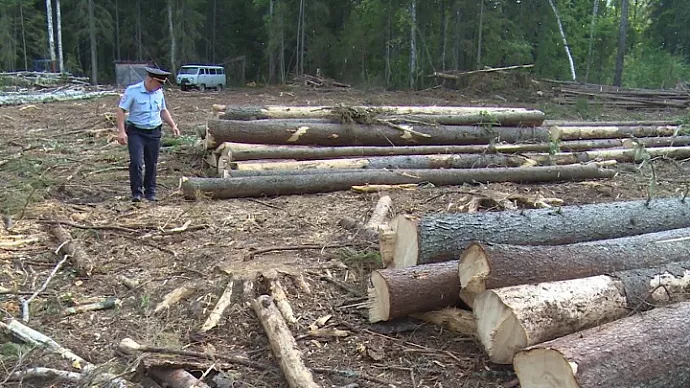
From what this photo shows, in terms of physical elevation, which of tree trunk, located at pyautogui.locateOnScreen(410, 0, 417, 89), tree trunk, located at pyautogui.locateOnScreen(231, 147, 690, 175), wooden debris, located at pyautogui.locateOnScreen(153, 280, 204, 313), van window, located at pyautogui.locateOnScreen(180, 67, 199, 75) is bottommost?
wooden debris, located at pyautogui.locateOnScreen(153, 280, 204, 313)

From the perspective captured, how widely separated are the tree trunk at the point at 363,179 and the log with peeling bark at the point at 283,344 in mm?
3268

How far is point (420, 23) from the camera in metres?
29.5

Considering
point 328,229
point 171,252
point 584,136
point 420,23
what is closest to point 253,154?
point 328,229

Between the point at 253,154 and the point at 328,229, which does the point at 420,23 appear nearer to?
the point at 253,154

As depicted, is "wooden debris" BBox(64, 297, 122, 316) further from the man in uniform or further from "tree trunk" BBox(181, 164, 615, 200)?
the man in uniform

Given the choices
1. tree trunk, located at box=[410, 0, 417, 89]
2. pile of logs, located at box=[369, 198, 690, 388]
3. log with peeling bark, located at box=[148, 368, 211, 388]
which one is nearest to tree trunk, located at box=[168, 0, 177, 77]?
tree trunk, located at box=[410, 0, 417, 89]

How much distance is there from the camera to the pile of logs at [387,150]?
7738mm

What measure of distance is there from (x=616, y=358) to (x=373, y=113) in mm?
6994

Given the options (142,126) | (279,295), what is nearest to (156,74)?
(142,126)

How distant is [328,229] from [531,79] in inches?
716

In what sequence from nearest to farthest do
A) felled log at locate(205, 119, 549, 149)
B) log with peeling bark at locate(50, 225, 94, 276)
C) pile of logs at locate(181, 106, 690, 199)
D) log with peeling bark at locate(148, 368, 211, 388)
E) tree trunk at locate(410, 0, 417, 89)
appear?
log with peeling bark at locate(148, 368, 211, 388), log with peeling bark at locate(50, 225, 94, 276), pile of logs at locate(181, 106, 690, 199), felled log at locate(205, 119, 549, 149), tree trunk at locate(410, 0, 417, 89)

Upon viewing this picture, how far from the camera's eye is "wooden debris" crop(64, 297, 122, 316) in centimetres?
405

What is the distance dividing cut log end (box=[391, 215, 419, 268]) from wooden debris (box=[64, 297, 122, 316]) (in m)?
2.05

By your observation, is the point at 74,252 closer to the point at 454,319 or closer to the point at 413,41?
the point at 454,319
